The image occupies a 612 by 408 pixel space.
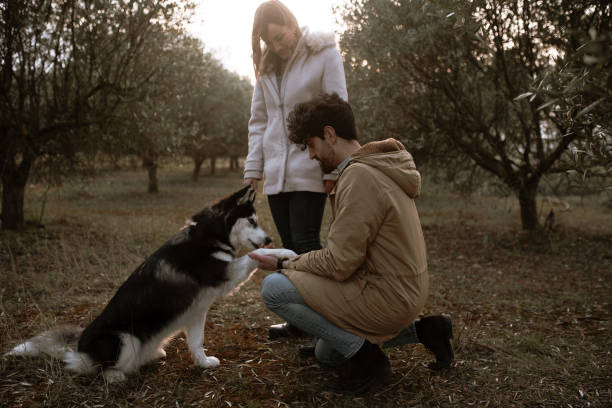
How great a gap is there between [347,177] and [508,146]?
796 centimetres

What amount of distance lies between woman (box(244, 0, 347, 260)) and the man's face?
1.67ft

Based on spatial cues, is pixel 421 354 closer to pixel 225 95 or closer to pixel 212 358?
pixel 212 358

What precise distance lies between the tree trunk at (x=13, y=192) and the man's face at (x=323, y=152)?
8.48m

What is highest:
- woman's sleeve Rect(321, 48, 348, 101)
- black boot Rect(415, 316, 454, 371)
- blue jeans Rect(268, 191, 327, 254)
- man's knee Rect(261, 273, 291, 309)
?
woman's sleeve Rect(321, 48, 348, 101)

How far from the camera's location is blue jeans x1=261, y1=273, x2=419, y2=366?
8.71 feet

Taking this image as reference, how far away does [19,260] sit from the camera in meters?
6.95

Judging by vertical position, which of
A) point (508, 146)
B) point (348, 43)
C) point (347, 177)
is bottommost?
point (347, 177)

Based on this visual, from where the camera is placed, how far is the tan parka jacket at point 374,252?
7.93ft

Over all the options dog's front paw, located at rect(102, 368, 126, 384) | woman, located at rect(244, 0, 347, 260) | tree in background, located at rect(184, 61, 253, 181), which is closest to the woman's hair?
woman, located at rect(244, 0, 347, 260)

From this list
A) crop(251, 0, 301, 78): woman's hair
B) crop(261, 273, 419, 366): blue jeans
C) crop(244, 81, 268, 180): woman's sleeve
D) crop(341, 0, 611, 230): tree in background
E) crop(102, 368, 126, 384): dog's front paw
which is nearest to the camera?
crop(261, 273, 419, 366): blue jeans

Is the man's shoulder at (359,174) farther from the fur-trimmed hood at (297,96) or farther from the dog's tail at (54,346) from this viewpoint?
the dog's tail at (54,346)

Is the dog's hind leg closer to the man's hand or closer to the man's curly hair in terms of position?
the man's hand

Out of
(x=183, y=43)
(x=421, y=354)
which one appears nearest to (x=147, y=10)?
(x=183, y=43)

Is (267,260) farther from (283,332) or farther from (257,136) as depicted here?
(257,136)
